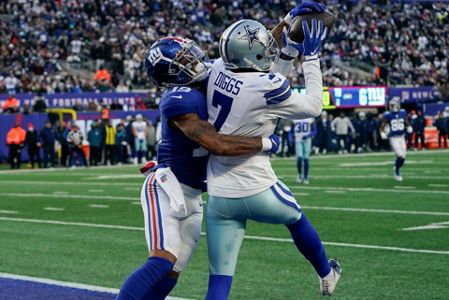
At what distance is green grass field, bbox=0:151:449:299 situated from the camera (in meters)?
7.61

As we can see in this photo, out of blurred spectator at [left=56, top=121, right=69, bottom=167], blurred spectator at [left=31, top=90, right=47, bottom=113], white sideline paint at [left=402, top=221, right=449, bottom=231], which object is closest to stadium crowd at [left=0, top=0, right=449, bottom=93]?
blurred spectator at [left=31, top=90, right=47, bottom=113]

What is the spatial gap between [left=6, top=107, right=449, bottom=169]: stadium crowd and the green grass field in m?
7.29

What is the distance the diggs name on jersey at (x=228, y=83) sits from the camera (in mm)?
5109

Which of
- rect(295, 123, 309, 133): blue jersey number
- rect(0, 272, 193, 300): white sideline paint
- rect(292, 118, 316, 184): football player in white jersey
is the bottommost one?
rect(292, 118, 316, 184): football player in white jersey

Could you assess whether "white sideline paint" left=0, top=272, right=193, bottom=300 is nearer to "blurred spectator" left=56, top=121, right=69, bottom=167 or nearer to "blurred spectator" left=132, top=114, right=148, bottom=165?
"blurred spectator" left=56, top=121, right=69, bottom=167

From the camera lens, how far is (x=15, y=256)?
31.2ft

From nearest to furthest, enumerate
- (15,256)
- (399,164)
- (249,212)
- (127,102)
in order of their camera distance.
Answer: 1. (249,212)
2. (15,256)
3. (399,164)
4. (127,102)

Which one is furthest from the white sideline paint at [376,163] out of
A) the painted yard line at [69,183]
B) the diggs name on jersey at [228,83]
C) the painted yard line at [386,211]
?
the diggs name on jersey at [228,83]

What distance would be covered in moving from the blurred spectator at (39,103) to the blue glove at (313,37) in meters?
23.4

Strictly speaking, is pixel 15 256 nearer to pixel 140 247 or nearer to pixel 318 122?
pixel 140 247

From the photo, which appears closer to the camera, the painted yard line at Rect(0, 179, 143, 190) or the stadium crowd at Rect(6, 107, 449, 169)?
the painted yard line at Rect(0, 179, 143, 190)

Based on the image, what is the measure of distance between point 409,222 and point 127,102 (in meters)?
19.6

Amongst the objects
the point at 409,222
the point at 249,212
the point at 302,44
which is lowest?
the point at 409,222

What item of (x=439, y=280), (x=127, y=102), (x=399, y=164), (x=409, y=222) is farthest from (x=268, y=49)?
(x=127, y=102)
